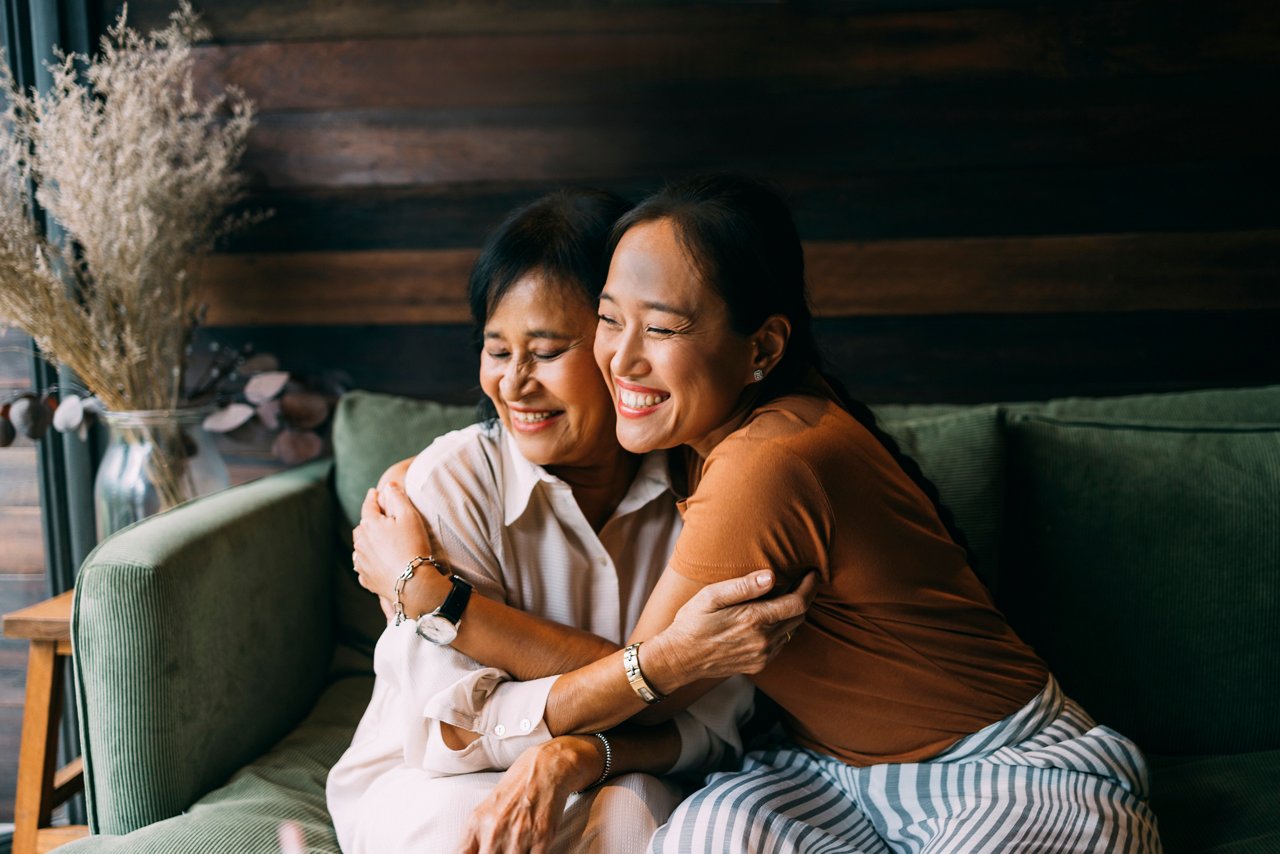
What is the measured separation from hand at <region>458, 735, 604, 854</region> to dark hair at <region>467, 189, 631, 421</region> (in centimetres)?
61

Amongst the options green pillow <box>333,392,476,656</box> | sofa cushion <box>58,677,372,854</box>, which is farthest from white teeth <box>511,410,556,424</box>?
sofa cushion <box>58,677,372,854</box>

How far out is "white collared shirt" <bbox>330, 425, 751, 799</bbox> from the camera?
1.30m

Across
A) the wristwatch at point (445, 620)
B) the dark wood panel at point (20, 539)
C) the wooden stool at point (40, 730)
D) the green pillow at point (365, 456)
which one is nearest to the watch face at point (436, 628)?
the wristwatch at point (445, 620)

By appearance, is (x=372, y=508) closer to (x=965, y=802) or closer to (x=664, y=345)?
(x=664, y=345)

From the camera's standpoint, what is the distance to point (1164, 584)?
1.69 meters

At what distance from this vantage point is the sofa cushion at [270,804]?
135 cm

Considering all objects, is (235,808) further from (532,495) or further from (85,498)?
(85,498)

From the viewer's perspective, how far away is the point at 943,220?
7.36 ft

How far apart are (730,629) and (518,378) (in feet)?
1.53

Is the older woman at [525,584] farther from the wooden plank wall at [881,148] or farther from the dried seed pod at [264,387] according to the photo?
the wooden plank wall at [881,148]

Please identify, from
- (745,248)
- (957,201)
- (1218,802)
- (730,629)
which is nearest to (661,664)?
(730,629)

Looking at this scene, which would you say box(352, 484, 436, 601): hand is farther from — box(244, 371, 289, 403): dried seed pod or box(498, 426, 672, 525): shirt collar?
box(244, 371, 289, 403): dried seed pod

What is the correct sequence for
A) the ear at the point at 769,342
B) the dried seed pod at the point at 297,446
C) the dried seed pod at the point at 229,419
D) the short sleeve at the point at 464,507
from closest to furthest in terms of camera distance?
the ear at the point at 769,342 → the short sleeve at the point at 464,507 → the dried seed pod at the point at 229,419 → the dried seed pod at the point at 297,446

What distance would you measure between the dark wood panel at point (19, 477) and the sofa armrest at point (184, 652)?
2.91ft
